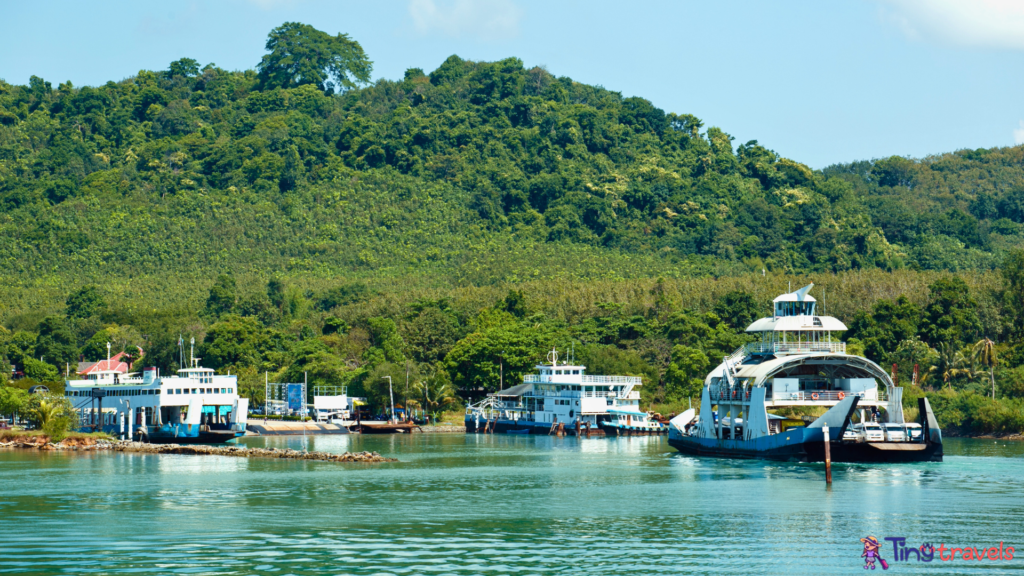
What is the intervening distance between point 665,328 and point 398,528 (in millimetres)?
89227

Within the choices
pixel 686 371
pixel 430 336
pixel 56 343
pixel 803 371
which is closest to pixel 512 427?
pixel 686 371

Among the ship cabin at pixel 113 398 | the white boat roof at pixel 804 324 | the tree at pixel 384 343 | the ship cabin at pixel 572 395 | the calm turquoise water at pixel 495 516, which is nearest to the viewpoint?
the calm turquoise water at pixel 495 516

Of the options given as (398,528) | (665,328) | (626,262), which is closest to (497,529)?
(398,528)

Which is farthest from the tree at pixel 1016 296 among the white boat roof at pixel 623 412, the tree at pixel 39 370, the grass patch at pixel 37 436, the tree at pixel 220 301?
the tree at pixel 39 370

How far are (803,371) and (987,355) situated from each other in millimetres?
44589

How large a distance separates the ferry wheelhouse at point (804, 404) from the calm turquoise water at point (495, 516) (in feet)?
4.65

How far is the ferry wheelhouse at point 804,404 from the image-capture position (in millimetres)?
62812

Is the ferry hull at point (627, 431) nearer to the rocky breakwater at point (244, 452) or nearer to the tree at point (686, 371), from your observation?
the tree at point (686, 371)

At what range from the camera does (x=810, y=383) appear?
67.4m

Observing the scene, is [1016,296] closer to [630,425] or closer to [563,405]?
[630,425]

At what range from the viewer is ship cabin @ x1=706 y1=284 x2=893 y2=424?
65938mm

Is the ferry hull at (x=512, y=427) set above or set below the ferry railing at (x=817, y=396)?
below

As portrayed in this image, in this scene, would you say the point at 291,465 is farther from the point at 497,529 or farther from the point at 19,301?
the point at 19,301

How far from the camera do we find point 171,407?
9769cm
